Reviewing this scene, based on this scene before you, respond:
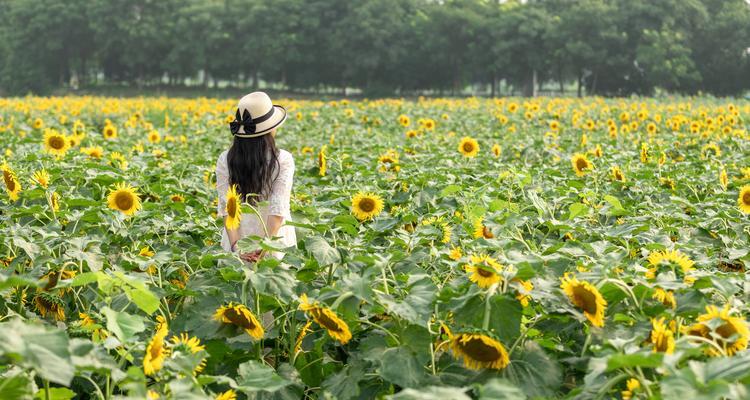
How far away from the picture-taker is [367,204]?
3.54 metres

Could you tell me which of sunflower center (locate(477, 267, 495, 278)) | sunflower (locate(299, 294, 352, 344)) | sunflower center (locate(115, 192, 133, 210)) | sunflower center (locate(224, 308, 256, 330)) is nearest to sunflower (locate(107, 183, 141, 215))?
sunflower center (locate(115, 192, 133, 210))

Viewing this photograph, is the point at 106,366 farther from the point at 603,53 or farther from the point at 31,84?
the point at 31,84

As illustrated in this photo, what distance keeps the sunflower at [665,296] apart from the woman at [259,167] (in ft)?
5.88

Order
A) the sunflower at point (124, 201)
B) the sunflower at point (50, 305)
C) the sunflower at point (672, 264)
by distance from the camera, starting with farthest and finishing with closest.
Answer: the sunflower at point (124, 201) → the sunflower at point (50, 305) → the sunflower at point (672, 264)

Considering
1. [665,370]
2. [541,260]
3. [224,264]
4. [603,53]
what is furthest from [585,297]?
[603,53]

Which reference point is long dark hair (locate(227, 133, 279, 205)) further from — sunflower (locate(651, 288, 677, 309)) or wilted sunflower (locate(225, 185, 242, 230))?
sunflower (locate(651, 288, 677, 309))

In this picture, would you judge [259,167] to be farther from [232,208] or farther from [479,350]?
[479,350]

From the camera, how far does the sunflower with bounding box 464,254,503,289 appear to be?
1908 mm

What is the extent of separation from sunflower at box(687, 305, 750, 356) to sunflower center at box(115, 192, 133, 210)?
240cm

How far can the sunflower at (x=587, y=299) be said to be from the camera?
6.05 feet

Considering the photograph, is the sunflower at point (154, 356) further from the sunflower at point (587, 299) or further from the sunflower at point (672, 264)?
the sunflower at point (672, 264)

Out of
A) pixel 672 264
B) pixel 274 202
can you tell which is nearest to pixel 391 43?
pixel 274 202

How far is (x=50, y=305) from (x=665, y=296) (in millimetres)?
2005

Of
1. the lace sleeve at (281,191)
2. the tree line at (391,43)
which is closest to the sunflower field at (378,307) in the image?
the lace sleeve at (281,191)
